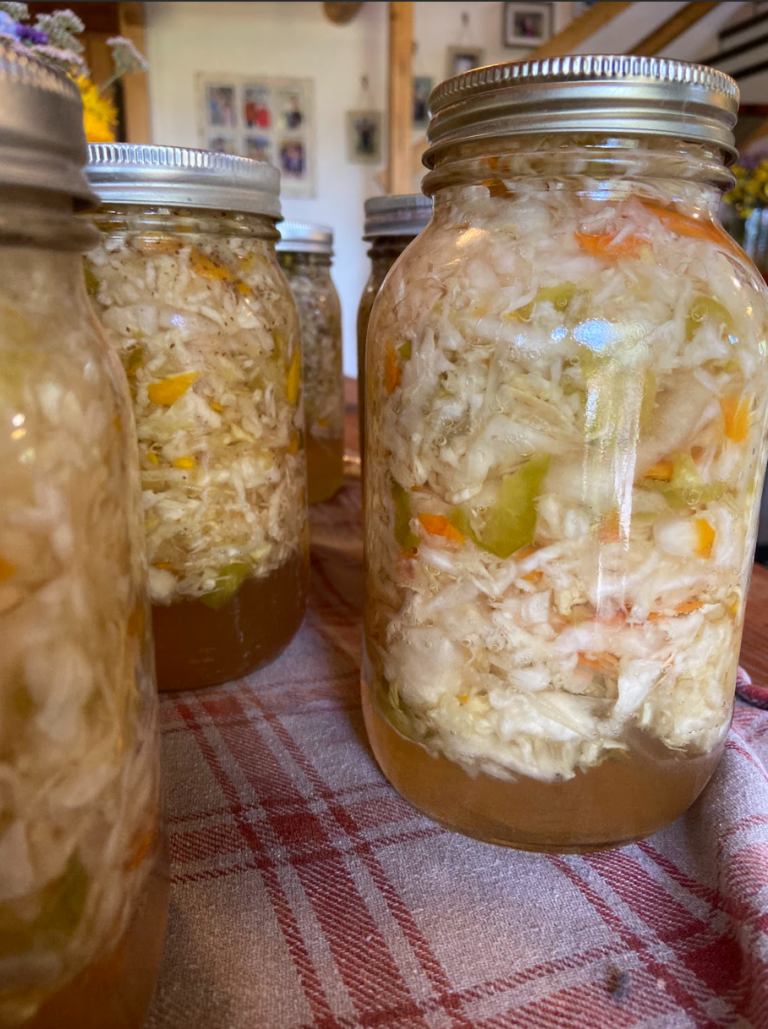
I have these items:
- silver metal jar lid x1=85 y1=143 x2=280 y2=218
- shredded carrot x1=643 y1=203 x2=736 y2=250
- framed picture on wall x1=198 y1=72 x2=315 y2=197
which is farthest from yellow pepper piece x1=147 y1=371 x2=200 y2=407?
framed picture on wall x1=198 y1=72 x2=315 y2=197

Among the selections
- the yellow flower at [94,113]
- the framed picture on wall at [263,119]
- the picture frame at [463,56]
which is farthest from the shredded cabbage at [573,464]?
the picture frame at [463,56]

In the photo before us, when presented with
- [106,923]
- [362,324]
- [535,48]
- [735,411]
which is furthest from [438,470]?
[535,48]

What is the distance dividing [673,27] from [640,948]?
345 centimetres

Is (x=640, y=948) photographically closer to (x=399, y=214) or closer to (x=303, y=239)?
(x=399, y=214)

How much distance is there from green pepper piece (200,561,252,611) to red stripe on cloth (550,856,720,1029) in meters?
0.32

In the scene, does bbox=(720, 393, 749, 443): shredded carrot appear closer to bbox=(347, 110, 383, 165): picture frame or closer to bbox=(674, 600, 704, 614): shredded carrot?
bbox=(674, 600, 704, 614): shredded carrot

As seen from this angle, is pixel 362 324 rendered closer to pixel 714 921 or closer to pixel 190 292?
pixel 190 292

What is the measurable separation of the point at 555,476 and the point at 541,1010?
0.89 ft

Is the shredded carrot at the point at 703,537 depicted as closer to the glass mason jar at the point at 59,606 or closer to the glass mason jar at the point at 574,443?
the glass mason jar at the point at 574,443

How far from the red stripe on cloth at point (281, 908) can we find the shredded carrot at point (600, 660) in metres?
0.22

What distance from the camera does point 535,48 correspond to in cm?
317

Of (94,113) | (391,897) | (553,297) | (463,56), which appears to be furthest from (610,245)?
(463,56)

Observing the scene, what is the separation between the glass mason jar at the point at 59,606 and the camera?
0.29m

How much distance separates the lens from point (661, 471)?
0.44 m
